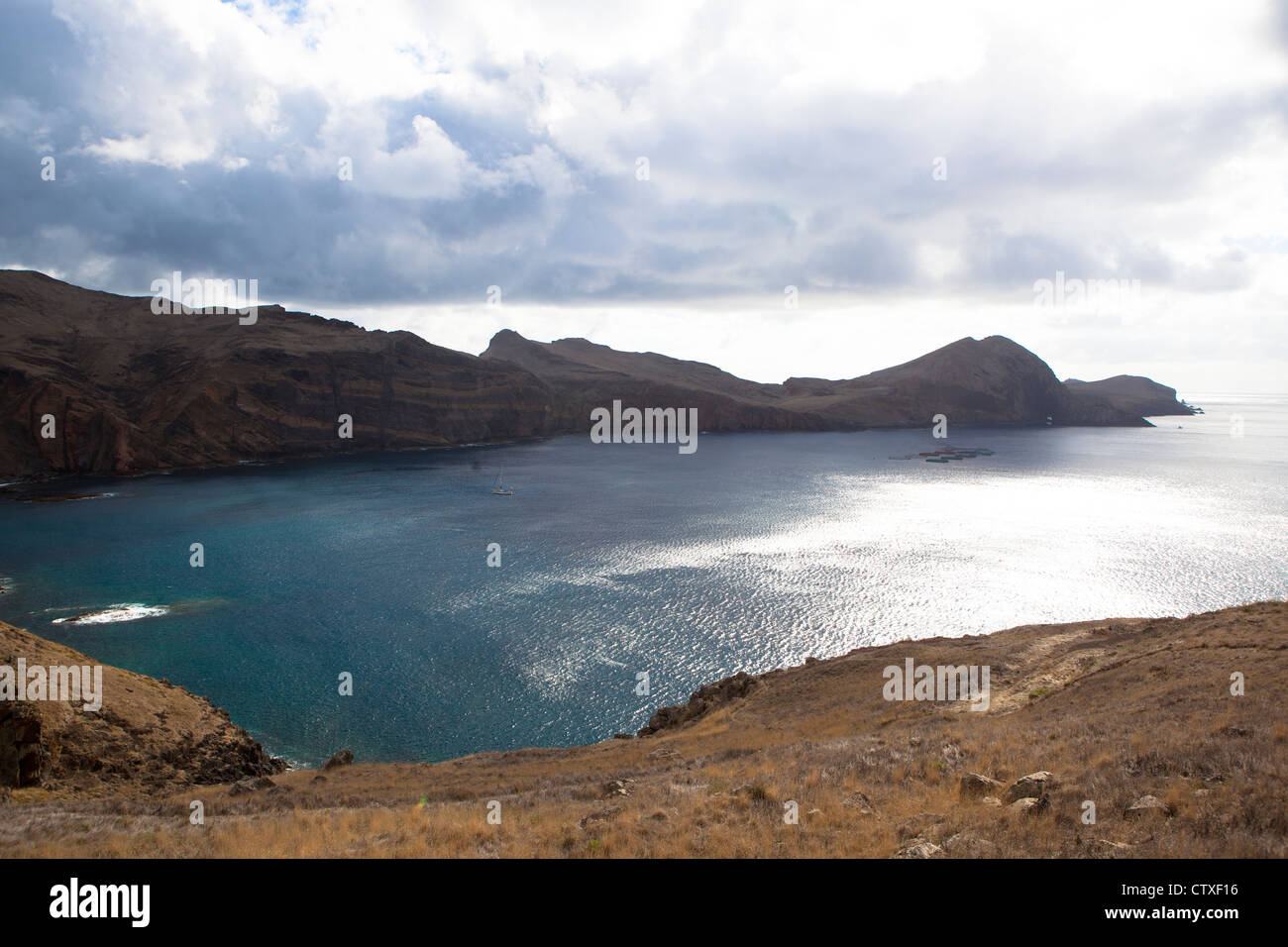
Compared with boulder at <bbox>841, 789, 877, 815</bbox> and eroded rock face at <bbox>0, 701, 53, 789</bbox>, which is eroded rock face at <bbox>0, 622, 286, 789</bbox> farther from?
boulder at <bbox>841, 789, 877, 815</bbox>

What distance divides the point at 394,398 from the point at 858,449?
113739mm

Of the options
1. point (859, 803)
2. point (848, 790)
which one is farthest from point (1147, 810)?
point (848, 790)

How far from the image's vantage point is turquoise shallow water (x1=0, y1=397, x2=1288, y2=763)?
125ft

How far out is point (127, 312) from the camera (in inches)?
6127

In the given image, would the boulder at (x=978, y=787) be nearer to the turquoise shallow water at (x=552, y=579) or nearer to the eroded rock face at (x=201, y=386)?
the turquoise shallow water at (x=552, y=579)

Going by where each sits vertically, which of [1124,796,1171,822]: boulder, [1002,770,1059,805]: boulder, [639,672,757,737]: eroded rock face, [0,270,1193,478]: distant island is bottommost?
[639,672,757,737]: eroded rock face

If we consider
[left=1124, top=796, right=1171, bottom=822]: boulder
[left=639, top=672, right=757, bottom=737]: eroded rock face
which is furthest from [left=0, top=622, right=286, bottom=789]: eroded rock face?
[left=1124, top=796, right=1171, bottom=822]: boulder

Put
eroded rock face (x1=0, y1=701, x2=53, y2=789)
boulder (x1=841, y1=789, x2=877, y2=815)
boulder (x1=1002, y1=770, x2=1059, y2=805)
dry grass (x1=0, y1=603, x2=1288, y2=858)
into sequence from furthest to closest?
eroded rock face (x1=0, y1=701, x2=53, y2=789)
boulder (x1=841, y1=789, x2=877, y2=815)
boulder (x1=1002, y1=770, x2=1059, y2=805)
dry grass (x1=0, y1=603, x2=1288, y2=858)

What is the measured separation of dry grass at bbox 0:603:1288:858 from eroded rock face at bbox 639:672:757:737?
4572 mm

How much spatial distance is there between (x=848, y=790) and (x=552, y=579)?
45780 mm

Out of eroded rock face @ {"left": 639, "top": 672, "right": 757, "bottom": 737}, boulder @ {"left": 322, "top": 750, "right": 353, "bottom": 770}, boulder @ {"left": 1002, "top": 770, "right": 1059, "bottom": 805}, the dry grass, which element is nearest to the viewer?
the dry grass
